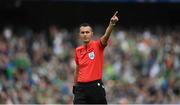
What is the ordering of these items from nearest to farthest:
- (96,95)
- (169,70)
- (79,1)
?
(96,95)
(169,70)
(79,1)

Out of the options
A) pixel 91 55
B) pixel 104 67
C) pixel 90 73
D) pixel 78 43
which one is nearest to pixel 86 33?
pixel 91 55

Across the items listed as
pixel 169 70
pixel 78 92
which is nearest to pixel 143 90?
pixel 169 70

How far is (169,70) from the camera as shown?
19.7 m

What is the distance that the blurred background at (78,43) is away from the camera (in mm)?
18094

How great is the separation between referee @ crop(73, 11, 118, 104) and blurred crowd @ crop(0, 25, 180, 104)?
6068 mm

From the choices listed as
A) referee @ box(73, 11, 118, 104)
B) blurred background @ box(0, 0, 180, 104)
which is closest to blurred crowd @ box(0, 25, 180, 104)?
blurred background @ box(0, 0, 180, 104)

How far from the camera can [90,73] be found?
1030cm

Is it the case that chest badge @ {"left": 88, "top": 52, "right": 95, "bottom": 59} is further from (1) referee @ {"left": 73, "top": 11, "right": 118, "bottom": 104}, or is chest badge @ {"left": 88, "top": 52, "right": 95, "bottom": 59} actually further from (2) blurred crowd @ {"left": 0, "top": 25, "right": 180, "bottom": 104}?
(2) blurred crowd @ {"left": 0, "top": 25, "right": 180, "bottom": 104}

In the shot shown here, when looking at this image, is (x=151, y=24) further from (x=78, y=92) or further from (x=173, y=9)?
(x=78, y=92)

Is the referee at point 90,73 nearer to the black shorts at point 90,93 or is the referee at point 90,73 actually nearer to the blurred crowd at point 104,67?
the black shorts at point 90,93

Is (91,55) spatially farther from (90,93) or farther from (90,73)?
(90,93)

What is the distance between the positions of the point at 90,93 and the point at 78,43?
35.4 ft

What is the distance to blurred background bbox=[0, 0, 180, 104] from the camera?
18094mm

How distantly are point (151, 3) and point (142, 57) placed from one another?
2649mm
